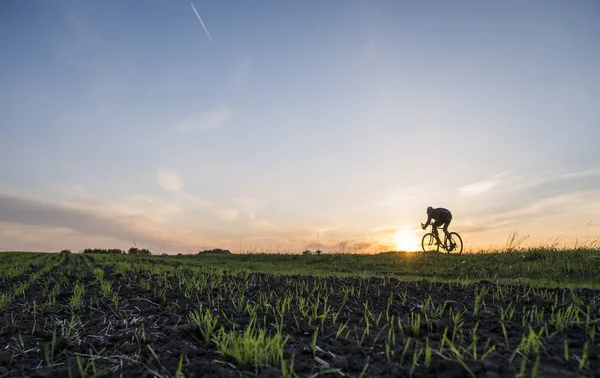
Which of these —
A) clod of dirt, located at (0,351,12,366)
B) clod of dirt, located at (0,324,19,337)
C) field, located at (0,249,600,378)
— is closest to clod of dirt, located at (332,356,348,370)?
field, located at (0,249,600,378)

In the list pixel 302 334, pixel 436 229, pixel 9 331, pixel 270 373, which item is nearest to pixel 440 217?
pixel 436 229

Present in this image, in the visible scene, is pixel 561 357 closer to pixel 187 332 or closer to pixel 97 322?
pixel 187 332

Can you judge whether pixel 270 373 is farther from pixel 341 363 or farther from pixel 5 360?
pixel 5 360

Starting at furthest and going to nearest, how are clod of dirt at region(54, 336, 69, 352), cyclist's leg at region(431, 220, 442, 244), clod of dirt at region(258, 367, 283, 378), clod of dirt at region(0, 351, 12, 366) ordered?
cyclist's leg at region(431, 220, 442, 244) → clod of dirt at region(54, 336, 69, 352) → clod of dirt at region(0, 351, 12, 366) → clod of dirt at region(258, 367, 283, 378)

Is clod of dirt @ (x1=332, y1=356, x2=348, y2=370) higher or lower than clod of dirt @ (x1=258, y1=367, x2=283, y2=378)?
above

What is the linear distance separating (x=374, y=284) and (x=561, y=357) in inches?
174

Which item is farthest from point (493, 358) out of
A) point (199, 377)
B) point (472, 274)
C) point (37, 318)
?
point (472, 274)

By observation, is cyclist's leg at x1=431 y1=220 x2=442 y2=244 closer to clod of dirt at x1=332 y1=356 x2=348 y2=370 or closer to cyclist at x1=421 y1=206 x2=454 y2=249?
cyclist at x1=421 y1=206 x2=454 y2=249

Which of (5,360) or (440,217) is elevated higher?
(440,217)

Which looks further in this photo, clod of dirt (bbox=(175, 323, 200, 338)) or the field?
clod of dirt (bbox=(175, 323, 200, 338))

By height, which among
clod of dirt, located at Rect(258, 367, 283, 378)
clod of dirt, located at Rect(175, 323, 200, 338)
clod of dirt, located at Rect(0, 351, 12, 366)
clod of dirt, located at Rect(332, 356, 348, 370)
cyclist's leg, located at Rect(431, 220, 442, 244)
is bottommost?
clod of dirt, located at Rect(0, 351, 12, 366)

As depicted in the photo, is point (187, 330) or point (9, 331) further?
point (9, 331)

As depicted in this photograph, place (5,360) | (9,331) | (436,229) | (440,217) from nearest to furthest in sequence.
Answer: (5,360) → (9,331) → (440,217) → (436,229)

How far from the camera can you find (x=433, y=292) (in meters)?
6.62
